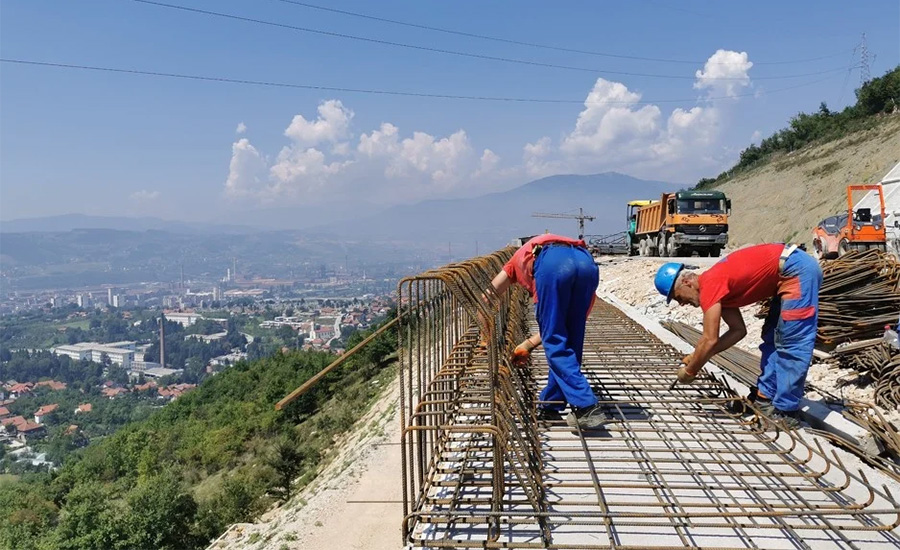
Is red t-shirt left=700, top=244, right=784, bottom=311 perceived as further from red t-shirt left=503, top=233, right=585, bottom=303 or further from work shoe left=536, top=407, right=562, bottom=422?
work shoe left=536, top=407, right=562, bottom=422

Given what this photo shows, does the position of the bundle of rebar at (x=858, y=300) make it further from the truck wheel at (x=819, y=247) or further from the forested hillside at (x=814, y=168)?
the forested hillside at (x=814, y=168)

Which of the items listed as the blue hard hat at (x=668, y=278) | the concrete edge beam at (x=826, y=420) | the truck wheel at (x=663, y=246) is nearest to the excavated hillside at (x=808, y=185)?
the truck wheel at (x=663, y=246)

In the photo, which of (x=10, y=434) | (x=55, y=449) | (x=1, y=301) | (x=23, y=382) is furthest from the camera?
(x=1, y=301)

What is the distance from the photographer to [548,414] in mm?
4062

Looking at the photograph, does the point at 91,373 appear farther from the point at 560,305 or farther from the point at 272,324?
the point at 560,305

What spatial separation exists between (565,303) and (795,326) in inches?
58.9

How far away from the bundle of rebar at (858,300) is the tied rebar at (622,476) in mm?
2754

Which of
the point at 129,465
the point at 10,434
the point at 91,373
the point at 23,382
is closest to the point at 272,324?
the point at 91,373

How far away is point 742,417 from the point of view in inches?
164

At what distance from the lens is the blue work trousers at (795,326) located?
12.3 feet

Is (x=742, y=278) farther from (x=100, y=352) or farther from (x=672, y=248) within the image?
(x=100, y=352)

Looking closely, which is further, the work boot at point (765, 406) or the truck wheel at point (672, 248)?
the truck wheel at point (672, 248)

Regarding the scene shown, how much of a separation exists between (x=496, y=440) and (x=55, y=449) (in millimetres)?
60401

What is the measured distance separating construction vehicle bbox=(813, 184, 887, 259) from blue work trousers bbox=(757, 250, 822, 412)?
12324 millimetres
